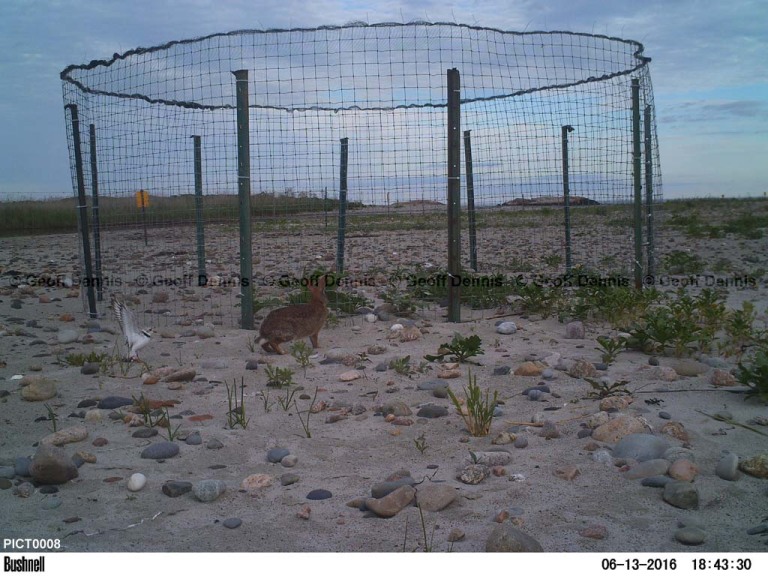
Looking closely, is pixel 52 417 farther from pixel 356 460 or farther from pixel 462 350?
pixel 462 350

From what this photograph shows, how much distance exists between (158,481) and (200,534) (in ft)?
2.05

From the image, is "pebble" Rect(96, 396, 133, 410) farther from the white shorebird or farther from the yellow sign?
the yellow sign

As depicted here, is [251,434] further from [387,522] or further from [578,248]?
[578,248]

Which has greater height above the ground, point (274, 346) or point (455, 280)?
point (455, 280)

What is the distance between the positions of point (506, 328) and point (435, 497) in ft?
11.7

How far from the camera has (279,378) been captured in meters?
4.68

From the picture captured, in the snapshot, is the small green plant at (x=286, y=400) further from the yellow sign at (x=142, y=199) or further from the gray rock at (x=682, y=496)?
the yellow sign at (x=142, y=199)

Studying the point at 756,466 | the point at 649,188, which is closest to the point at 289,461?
the point at 756,466

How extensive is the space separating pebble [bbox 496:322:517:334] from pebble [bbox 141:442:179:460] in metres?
3.49

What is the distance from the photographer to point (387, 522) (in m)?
2.79

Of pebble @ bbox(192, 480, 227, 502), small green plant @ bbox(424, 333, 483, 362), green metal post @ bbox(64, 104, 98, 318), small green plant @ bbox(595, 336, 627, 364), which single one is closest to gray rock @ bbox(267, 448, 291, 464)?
pebble @ bbox(192, 480, 227, 502)

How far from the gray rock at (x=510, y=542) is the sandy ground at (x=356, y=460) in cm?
7

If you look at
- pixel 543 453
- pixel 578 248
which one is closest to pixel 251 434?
pixel 543 453

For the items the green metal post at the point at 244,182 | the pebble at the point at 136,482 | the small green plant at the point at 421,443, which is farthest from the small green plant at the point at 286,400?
the green metal post at the point at 244,182
